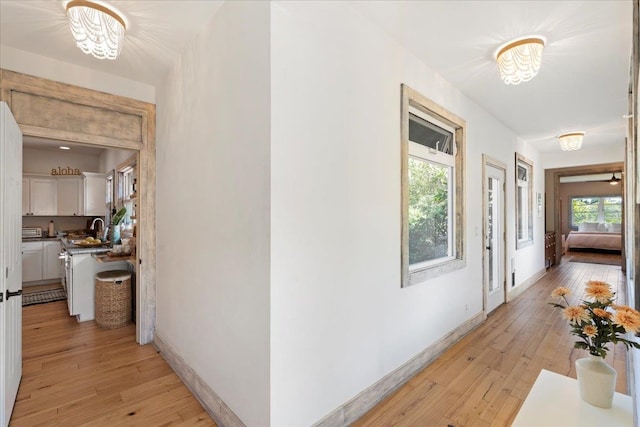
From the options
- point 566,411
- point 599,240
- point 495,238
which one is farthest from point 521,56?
point 599,240

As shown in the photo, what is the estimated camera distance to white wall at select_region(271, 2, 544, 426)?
1577 mm

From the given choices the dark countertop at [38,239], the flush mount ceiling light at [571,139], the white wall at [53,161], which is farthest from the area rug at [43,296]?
the flush mount ceiling light at [571,139]

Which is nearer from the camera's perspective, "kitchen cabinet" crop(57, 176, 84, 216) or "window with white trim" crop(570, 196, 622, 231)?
"kitchen cabinet" crop(57, 176, 84, 216)

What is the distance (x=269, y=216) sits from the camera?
5.00ft

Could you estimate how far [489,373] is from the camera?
2.53 metres

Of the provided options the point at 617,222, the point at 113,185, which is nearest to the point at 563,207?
the point at 617,222

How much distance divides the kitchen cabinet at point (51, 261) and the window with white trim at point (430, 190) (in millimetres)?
6612

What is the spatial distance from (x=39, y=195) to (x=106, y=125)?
473cm

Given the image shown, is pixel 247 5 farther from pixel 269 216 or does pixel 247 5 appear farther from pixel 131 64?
pixel 131 64

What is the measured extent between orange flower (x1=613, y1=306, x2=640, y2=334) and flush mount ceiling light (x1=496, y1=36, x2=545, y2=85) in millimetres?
2122

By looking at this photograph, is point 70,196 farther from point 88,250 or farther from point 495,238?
point 495,238

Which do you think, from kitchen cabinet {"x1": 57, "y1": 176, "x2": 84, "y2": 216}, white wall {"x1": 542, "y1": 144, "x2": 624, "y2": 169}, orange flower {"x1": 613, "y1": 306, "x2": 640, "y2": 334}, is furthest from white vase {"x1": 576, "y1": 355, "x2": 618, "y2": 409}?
kitchen cabinet {"x1": 57, "y1": 176, "x2": 84, "y2": 216}

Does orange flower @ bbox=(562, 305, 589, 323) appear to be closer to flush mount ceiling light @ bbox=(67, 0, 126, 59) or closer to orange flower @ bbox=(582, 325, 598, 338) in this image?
orange flower @ bbox=(582, 325, 598, 338)

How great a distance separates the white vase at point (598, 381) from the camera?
3.90ft
